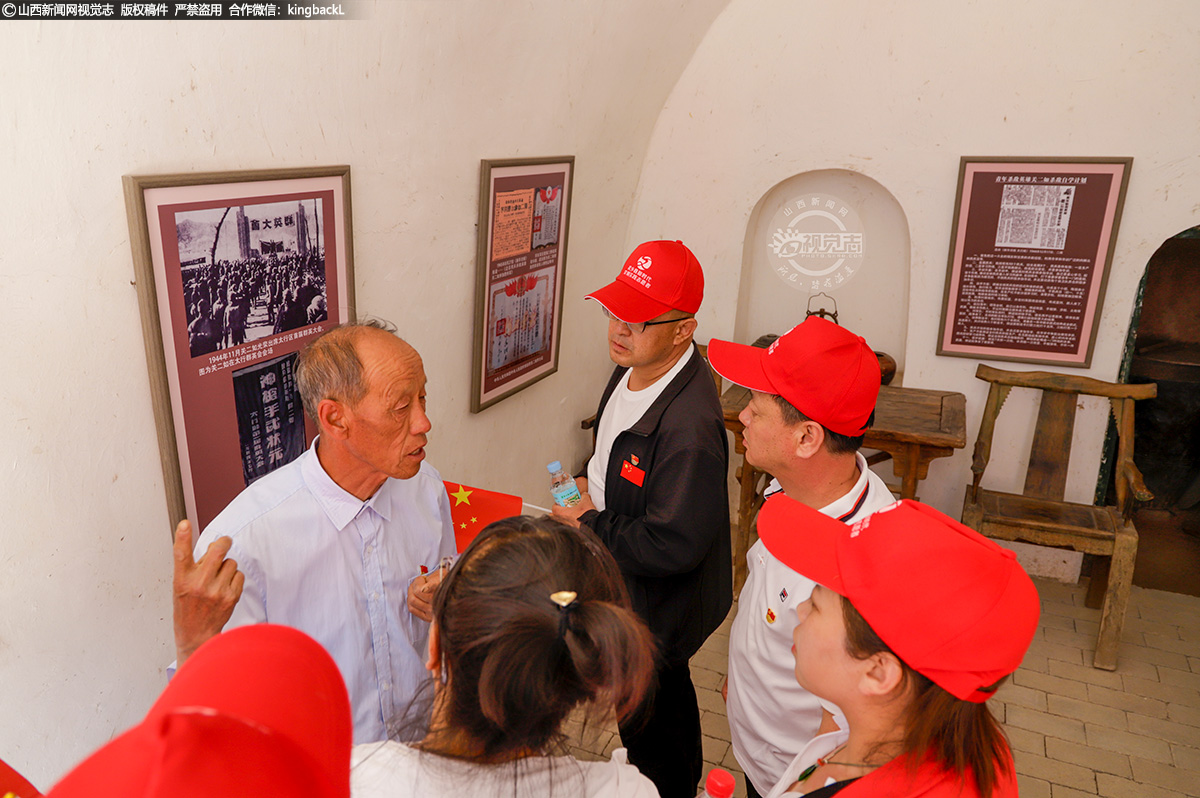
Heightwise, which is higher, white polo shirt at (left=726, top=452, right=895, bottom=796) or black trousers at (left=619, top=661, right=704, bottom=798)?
white polo shirt at (left=726, top=452, right=895, bottom=796)

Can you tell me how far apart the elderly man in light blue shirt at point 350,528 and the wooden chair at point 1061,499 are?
3.47 metres

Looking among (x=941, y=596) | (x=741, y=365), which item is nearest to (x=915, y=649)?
(x=941, y=596)

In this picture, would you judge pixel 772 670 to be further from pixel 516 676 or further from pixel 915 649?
pixel 516 676

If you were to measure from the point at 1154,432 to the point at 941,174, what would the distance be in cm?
215

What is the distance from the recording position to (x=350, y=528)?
76.9 inches

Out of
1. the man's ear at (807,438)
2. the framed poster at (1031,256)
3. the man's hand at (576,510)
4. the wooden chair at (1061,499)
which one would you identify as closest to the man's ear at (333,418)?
the man's hand at (576,510)

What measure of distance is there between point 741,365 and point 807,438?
329 mm

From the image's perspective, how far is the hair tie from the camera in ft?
3.82

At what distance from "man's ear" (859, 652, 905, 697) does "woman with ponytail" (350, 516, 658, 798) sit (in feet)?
1.44

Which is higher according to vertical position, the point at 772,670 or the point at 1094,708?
the point at 772,670

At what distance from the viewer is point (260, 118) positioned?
87.3 inches

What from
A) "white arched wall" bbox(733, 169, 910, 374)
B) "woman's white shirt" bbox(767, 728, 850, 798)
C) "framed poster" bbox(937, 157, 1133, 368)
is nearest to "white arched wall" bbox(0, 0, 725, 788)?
"woman's white shirt" bbox(767, 728, 850, 798)

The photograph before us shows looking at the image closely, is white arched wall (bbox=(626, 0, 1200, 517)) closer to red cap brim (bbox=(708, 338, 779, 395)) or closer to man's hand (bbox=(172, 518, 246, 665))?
red cap brim (bbox=(708, 338, 779, 395))

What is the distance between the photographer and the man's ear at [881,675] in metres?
1.38
